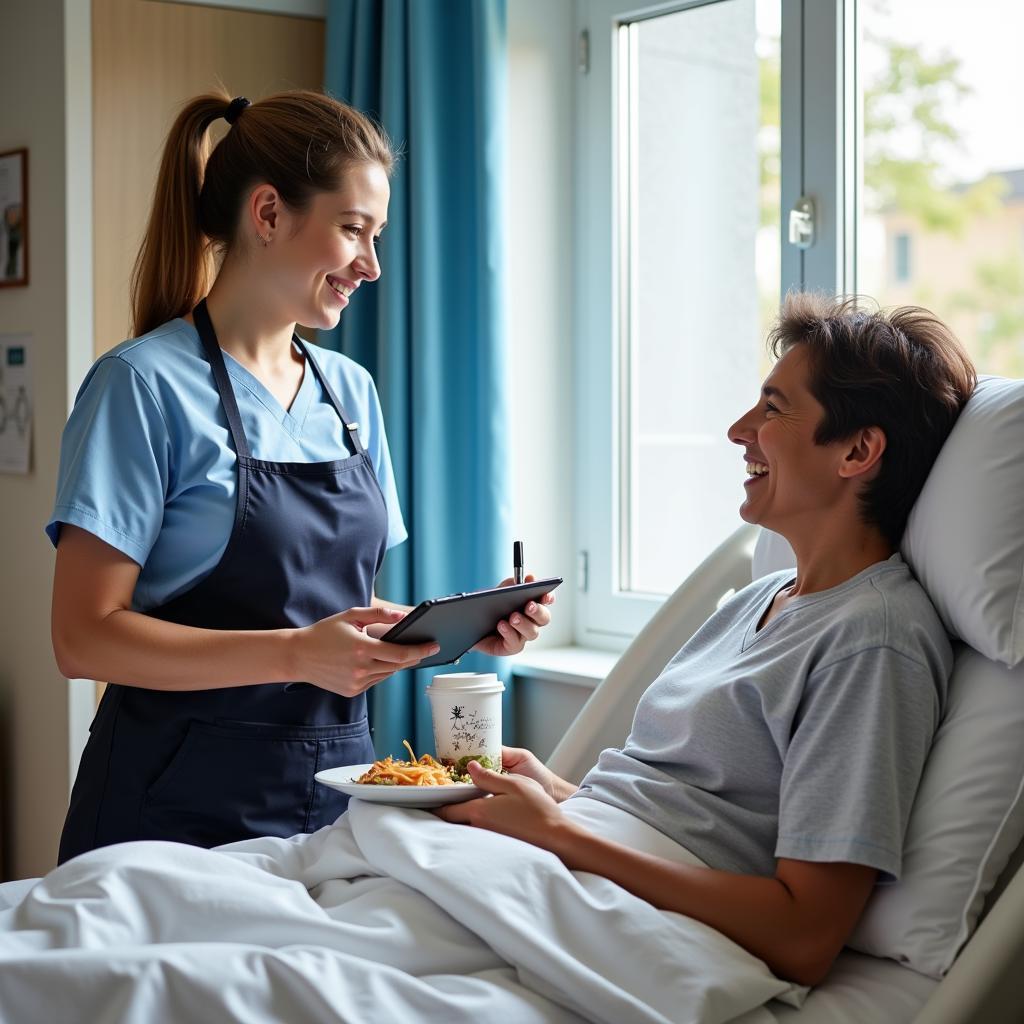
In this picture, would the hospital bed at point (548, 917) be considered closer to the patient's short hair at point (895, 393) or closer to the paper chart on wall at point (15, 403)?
the patient's short hair at point (895, 393)

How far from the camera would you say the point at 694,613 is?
189cm

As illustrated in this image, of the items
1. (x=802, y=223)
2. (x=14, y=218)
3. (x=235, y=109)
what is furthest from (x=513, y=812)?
(x=14, y=218)

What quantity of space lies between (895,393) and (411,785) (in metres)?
0.72

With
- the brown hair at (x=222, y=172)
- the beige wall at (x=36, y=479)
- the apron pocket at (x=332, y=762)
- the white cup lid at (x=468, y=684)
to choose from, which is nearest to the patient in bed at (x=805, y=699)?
the white cup lid at (x=468, y=684)

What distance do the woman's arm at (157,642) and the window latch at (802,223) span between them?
3.97 ft

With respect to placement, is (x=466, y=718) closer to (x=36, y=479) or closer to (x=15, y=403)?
(x=36, y=479)

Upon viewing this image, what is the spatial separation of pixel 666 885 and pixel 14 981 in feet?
2.04

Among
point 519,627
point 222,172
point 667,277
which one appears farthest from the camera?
point 667,277

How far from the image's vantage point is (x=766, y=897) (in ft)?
4.11

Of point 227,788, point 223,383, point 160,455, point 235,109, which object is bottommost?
point 227,788

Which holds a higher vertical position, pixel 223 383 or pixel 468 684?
pixel 223 383

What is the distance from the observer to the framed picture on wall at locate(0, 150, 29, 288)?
2771 millimetres

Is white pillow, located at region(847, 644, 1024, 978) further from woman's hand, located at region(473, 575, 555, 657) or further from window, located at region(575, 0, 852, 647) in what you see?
window, located at region(575, 0, 852, 647)

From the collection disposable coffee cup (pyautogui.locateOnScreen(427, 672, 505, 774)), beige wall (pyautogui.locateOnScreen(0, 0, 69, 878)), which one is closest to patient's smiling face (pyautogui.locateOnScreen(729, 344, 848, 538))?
disposable coffee cup (pyautogui.locateOnScreen(427, 672, 505, 774))
